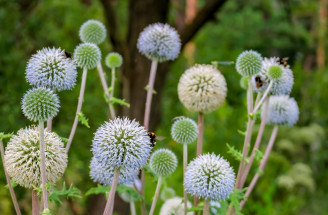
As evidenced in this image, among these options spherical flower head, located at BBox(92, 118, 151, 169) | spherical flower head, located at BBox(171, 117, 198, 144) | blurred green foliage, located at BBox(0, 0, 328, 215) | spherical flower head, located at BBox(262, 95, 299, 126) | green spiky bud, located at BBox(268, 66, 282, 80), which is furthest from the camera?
blurred green foliage, located at BBox(0, 0, 328, 215)

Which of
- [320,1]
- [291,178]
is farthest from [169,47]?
[320,1]

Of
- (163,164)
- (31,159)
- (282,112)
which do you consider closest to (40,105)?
(31,159)

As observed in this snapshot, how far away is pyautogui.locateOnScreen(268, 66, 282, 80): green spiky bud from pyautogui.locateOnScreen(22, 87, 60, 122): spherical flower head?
42.3 inches

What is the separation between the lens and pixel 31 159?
4.78 feet

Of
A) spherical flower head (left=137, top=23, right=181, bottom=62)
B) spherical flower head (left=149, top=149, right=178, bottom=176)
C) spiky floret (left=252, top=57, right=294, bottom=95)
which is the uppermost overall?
spherical flower head (left=137, top=23, right=181, bottom=62)

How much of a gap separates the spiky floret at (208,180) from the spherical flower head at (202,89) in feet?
2.34

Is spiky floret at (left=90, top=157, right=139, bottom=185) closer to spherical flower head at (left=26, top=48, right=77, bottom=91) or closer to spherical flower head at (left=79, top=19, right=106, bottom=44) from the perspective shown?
spherical flower head at (left=26, top=48, right=77, bottom=91)

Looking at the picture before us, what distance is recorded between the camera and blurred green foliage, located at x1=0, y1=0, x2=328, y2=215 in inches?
185

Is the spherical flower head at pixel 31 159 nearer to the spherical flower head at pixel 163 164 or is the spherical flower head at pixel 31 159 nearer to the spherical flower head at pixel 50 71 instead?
the spherical flower head at pixel 50 71

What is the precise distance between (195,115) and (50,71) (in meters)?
5.88

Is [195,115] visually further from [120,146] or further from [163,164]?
[120,146]

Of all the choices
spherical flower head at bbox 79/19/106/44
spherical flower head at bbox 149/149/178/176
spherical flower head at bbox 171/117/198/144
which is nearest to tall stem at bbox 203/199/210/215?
spherical flower head at bbox 149/149/178/176

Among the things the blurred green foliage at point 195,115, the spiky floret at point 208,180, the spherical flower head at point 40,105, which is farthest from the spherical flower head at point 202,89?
the spherical flower head at point 40,105

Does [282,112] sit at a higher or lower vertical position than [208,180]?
higher
